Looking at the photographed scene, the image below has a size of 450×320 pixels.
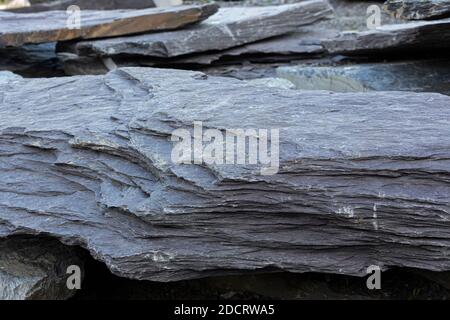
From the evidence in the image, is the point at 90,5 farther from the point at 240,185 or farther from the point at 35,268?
the point at 240,185

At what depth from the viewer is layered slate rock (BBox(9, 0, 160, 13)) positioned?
702cm

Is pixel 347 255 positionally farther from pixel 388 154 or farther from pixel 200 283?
pixel 200 283

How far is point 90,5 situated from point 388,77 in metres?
3.87

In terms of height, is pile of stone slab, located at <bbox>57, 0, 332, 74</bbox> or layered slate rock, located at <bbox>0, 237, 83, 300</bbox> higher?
pile of stone slab, located at <bbox>57, 0, 332, 74</bbox>

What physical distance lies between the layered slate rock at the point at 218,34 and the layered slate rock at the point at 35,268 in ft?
7.46

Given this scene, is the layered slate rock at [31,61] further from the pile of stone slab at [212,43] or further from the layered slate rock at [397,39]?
the layered slate rock at [397,39]

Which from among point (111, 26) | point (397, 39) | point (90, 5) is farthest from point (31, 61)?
point (397, 39)

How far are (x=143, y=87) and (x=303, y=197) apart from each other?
55.5 inches

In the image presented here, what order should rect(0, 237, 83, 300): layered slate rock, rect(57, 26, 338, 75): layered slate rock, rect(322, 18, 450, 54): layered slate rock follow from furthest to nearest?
rect(57, 26, 338, 75): layered slate rock
rect(322, 18, 450, 54): layered slate rock
rect(0, 237, 83, 300): layered slate rock

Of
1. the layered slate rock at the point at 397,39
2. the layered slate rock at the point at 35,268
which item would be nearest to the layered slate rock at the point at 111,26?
the layered slate rock at the point at 397,39

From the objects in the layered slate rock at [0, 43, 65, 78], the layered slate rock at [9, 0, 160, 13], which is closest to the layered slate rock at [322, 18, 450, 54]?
the layered slate rock at [0, 43, 65, 78]

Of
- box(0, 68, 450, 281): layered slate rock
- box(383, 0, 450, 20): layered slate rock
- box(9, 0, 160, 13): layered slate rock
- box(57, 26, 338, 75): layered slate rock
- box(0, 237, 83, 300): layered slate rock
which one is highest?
box(9, 0, 160, 13): layered slate rock

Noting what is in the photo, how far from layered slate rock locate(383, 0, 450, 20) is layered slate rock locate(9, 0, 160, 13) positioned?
4.12m

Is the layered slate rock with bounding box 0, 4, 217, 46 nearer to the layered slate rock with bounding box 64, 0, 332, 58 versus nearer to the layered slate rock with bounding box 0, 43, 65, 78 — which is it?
the layered slate rock with bounding box 64, 0, 332, 58
